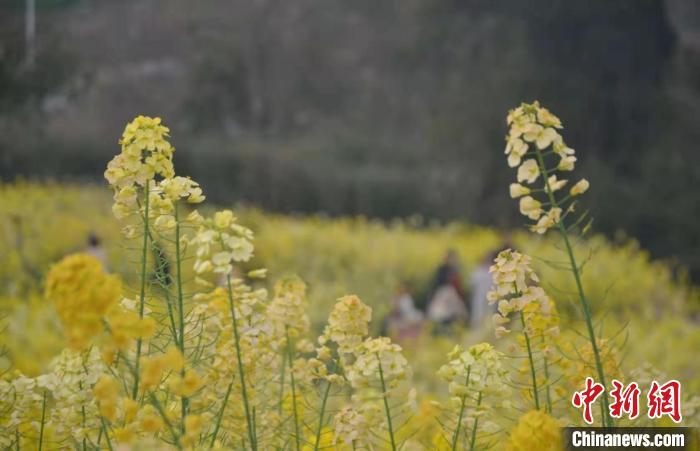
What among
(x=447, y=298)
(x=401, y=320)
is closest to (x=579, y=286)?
(x=401, y=320)

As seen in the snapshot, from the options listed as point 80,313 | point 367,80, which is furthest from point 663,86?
point 80,313

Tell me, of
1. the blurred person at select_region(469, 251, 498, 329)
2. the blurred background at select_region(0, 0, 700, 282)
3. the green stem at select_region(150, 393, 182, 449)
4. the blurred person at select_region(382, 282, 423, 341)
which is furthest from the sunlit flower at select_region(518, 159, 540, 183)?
the blurred background at select_region(0, 0, 700, 282)

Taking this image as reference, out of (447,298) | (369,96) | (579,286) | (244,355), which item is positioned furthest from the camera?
(369,96)

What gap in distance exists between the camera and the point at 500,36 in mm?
12461

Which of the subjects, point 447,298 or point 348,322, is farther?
point 447,298

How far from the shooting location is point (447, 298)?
24.9ft

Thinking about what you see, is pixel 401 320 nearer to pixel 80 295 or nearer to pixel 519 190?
pixel 519 190

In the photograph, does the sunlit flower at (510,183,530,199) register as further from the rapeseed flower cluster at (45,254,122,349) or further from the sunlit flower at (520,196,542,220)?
the rapeseed flower cluster at (45,254,122,349)

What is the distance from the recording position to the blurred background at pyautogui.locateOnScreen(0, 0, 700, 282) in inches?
465

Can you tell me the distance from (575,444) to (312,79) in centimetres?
1804

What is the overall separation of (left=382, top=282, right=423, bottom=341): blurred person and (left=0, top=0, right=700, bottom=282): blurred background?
13.8 ft

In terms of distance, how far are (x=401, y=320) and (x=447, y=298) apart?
0.59 metres

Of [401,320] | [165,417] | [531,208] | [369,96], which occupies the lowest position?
[165,417]

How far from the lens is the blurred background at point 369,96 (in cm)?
1182
